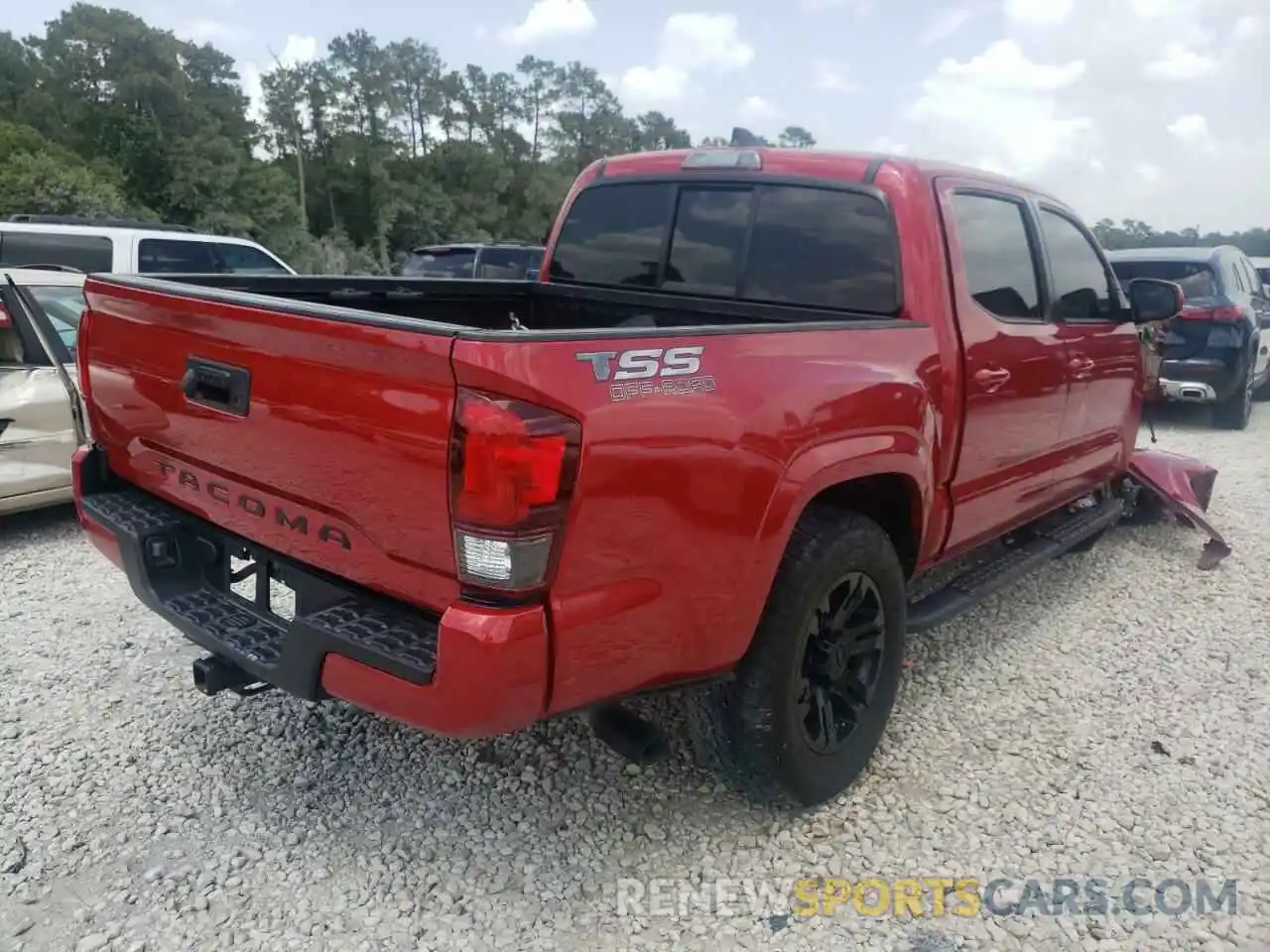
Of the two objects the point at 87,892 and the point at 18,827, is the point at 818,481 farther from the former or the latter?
the point at 18,827

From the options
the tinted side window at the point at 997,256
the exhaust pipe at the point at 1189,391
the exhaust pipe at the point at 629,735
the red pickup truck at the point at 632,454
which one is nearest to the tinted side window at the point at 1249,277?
the exhaust pipe at the point at 1189,391

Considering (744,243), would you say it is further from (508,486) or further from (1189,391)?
(1189,391)

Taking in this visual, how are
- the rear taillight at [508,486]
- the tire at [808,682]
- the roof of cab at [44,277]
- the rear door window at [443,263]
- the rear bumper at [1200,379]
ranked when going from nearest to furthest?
the rear taillight at [508,486] < the tire at [808,682] < the roof of cab at [44,277] < the rear bumper at [1200,379] < the rear door window at [443,263]

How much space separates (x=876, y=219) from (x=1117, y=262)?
7.54 m

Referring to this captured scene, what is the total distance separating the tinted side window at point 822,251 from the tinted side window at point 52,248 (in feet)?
25.3

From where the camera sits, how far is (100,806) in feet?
9.42

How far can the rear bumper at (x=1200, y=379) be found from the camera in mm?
9453

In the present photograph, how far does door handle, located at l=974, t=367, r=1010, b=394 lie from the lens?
3424 mm

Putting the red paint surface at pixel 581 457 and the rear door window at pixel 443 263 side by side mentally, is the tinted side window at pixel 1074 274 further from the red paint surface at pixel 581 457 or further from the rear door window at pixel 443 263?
the rear door window at pixel 443 263

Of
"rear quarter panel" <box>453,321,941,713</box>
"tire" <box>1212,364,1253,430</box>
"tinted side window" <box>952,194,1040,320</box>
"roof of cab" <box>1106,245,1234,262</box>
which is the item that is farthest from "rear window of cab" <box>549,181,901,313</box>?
"tire" <box>1212,364,1253,430</box>

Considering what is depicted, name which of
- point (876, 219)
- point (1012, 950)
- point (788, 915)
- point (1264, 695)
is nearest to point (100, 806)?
point (788, 915)

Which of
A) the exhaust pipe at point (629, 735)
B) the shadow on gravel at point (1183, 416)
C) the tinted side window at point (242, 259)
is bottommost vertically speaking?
the shadow on gravel at point (1183, 416)

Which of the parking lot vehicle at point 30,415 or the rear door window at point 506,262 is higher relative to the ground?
the rear door window at point 506,262

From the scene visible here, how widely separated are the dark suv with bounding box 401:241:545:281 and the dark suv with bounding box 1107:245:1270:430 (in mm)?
7282
